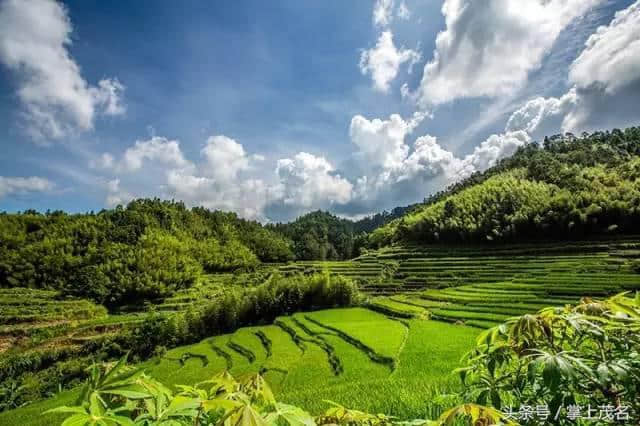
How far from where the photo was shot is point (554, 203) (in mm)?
56219

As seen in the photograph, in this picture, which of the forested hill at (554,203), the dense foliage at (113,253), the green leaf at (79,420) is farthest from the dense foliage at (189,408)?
the dense foliage at (113,253)

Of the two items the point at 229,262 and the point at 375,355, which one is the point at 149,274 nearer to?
the point at 229,262

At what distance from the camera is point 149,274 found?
214 feet

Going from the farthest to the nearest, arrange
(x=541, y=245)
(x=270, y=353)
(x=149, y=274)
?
(x=149, y=274)
(x=541, y=245)
(x=270, y=353)

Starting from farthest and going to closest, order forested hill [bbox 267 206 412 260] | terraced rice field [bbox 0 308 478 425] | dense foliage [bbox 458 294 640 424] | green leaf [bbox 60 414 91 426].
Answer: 1. forested hill [bbox 267 206 412 260]
2. terraced rice field [bbox 0 308 478 425]
3. dense foliage [bbox 458 294 640 424]
4. green leaf [bbox 60 414 91 426]

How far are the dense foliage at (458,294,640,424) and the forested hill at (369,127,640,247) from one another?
2332 inches

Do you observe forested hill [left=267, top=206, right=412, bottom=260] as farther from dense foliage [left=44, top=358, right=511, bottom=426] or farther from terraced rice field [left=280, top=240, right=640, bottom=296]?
dense foliage [left=44, top=358, right=511, bottom=426]

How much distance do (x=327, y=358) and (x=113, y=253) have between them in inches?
2667

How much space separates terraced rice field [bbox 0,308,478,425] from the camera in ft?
43.1

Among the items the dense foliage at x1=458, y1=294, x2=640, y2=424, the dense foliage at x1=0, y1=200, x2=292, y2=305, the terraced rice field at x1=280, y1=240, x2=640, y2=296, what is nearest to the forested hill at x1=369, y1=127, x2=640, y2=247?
the terraced rice field at x1=280, y1=240, x2=640, y2=296

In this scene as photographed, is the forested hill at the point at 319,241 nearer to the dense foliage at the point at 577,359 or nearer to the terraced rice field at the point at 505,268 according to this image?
the terraced rice field at the point at 505,268

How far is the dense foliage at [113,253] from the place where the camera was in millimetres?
62625

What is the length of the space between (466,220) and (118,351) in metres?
57.4

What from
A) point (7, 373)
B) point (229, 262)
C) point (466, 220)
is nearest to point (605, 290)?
point (466, 220)
